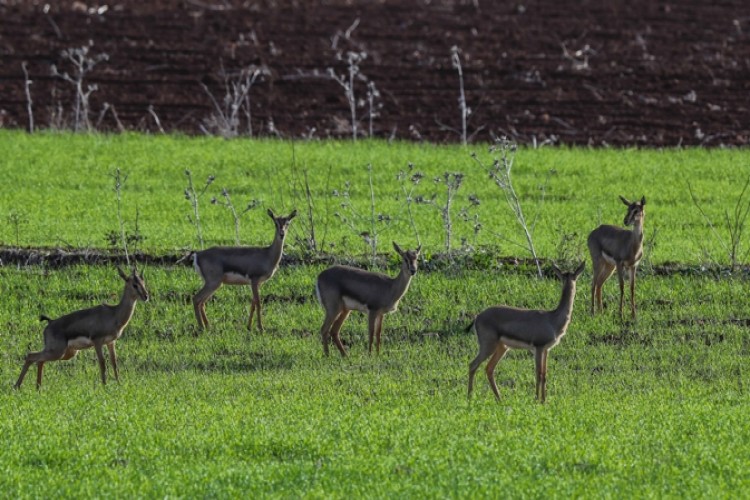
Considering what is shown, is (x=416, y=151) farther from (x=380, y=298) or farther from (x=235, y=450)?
(x=235, y=450)

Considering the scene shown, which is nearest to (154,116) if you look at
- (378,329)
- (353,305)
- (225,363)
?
(353,305)

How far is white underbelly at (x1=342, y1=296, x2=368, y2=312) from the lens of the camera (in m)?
17.1

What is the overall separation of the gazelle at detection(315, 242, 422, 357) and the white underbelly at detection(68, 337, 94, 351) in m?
2.71

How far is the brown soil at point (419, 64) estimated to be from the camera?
32.4 m

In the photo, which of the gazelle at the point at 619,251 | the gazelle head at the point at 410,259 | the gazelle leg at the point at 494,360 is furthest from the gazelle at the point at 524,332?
the gazelle at the point at 619,251

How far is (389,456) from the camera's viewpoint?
12.1 meters

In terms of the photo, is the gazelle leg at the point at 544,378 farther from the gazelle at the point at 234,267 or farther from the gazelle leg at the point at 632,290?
the gazelle at the point at 234,267

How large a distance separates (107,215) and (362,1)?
19.4 meters

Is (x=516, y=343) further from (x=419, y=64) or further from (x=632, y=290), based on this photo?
(x=419, y=64)

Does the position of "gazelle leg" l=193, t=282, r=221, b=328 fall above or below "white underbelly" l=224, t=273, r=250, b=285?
below

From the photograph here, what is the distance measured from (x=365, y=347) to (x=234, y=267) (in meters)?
1.89

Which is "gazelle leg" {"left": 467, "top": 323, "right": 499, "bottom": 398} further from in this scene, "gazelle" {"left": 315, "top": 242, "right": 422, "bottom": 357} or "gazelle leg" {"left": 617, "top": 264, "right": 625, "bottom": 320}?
"gazelle leg" {"left": 617, "top": 264, "right": 625, "bottom": 320}

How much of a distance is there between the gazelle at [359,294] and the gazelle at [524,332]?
226 centimetres

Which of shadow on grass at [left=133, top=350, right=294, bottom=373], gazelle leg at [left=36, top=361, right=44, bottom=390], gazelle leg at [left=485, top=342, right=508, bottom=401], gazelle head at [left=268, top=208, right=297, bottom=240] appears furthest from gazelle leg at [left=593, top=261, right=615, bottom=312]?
gazelle leg at [left=36, top=361, right=44, bottom=390]
